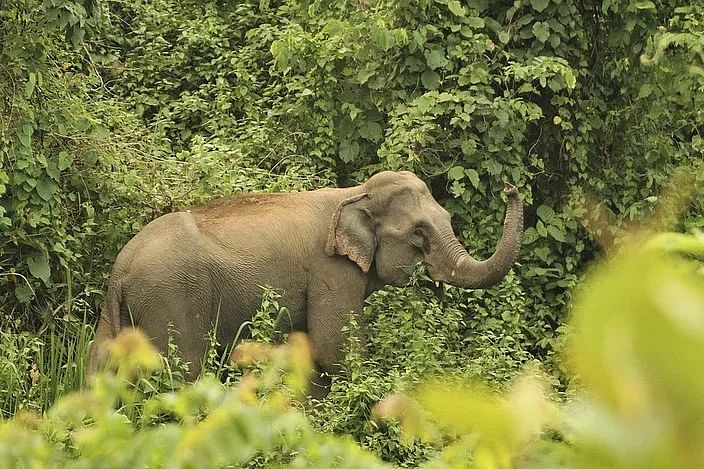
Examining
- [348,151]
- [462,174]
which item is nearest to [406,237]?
[462,174]

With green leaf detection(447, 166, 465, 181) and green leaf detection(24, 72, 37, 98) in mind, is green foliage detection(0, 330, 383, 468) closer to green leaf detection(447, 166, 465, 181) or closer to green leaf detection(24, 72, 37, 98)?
green leaf detection(24, 72, 37, 98)

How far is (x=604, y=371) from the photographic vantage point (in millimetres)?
678

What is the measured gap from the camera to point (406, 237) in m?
6.73

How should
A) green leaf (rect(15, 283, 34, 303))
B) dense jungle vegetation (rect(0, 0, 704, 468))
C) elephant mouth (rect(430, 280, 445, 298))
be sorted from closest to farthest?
dense jungle vegetation (rect(0, 0, 704, 468)), green leaf (rect(15, 283, 34, 303)), elephant mouth (rect(430, 280, 445, 298))

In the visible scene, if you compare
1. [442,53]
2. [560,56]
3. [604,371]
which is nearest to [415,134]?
[442,53]

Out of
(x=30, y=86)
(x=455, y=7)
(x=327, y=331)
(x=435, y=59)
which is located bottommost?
(x=327, y=331)

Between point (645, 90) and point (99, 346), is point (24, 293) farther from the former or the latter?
point (645, 90)

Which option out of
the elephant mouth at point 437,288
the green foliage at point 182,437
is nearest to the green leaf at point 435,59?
the elephant mouth at point 437,288

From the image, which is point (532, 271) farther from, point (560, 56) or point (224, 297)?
point (224, 297)

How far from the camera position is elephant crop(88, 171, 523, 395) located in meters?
6.19

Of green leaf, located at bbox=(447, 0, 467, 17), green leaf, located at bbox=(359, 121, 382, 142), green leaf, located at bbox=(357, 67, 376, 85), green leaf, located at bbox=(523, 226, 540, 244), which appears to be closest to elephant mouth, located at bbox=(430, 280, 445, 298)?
green leaf, located at bbox=(523, 226, 540, 244)

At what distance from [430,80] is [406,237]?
1.64 meters

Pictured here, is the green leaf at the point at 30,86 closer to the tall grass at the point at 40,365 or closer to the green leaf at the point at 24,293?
the green leaf at the point at 24,293

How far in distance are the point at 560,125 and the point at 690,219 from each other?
3.91 feet
